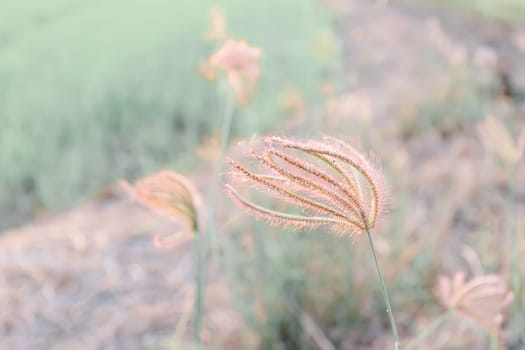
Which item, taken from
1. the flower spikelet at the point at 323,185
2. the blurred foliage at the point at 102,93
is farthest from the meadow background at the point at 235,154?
the flower spikelet at the point at 323,185

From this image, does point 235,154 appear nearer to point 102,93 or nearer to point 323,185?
point 102,93

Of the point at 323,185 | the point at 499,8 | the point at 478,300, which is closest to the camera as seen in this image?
the point at 323,185

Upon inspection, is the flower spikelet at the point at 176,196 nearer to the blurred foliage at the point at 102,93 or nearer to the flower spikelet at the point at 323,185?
the flower spikelet at the point at 323,185

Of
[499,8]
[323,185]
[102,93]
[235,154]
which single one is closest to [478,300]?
[323,185]

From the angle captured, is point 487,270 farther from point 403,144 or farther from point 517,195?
point 403,144

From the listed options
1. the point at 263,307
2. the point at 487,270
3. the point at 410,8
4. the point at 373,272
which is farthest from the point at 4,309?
the point at 410,8

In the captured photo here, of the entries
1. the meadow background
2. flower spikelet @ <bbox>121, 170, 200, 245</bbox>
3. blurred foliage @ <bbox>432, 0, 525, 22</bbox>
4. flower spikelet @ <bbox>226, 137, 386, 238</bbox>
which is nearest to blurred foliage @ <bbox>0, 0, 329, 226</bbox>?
the meadow background
